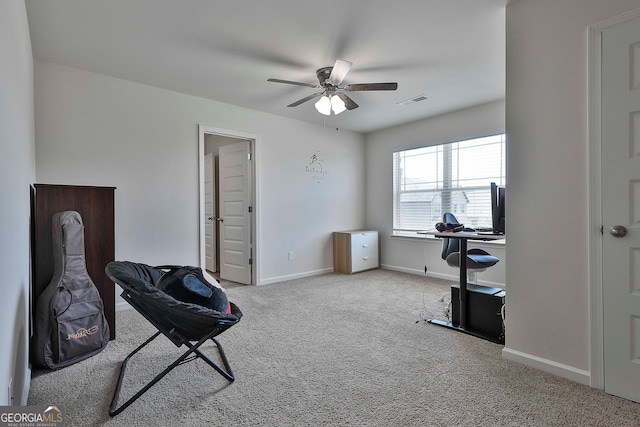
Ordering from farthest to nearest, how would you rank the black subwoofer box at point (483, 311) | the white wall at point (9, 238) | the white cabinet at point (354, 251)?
1. the white cabinet at point (354, 251)
2. the black subwoofer box at point (483, 311)
3. the white wall at point (9, 238)

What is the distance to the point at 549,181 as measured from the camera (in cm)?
211

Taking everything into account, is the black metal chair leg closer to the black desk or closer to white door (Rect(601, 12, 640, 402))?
the black desk

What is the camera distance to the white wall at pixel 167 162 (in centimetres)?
325

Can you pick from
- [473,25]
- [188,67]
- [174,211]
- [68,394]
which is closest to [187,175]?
[174,211]

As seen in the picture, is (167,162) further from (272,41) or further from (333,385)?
(333,385)

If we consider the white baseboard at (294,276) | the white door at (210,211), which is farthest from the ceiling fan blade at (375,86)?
the white door at (210,211)

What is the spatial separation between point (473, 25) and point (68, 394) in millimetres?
3672

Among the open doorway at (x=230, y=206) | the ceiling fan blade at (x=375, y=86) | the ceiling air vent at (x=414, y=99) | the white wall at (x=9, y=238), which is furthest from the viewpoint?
the open doorway at (x=230, y=206)

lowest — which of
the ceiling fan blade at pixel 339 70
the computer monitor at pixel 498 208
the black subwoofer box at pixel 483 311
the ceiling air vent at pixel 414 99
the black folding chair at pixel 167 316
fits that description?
the black subwoofer box at pixel 483 311

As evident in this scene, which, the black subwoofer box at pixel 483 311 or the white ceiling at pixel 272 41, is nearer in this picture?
the white ceiling at pixel 272 41

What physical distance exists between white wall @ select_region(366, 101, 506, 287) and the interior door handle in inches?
97.6

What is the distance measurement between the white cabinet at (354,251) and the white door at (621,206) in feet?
11.9

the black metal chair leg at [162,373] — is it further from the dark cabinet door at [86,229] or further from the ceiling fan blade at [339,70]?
the ceiling fan blade at [339,70]

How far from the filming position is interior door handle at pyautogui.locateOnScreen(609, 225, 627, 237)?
5.98 ft
